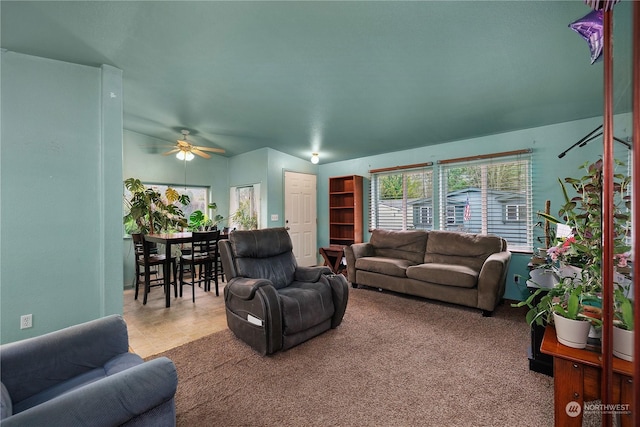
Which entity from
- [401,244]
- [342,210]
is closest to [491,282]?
[401,244]

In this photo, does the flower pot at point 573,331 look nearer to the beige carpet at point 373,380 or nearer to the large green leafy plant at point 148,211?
the beige carpet at point 373,380

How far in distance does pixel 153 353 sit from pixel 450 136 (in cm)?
448

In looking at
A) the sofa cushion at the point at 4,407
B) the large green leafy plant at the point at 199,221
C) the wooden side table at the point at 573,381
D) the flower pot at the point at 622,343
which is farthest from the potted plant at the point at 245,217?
the flower pot at the point at 622,343

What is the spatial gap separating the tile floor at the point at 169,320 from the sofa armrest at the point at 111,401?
1.61m

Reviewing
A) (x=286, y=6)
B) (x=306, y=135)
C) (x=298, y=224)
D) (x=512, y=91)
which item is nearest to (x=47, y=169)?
(x=286, y=6)

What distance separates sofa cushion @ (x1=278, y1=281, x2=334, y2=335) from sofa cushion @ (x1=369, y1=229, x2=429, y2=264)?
6.49 ft

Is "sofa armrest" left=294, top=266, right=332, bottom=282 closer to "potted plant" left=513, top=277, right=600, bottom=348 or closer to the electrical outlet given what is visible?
"potted plant" left=513, top=277, right=600, bottom=348

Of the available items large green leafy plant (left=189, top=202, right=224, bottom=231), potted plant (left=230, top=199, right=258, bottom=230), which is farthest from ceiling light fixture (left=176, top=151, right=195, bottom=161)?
potted plant (left=230, top=199, right=258, bottom=230)

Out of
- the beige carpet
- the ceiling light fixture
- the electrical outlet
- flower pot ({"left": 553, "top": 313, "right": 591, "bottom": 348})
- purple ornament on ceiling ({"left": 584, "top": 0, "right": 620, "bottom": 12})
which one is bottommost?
the beige carpet

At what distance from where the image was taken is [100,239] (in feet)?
8.95

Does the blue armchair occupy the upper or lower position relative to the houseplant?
lower

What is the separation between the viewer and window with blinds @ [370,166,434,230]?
4.70 metres

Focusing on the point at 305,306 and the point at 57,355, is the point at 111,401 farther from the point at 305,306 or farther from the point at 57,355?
the point at 305,306

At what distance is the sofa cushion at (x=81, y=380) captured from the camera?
1.21 metres
